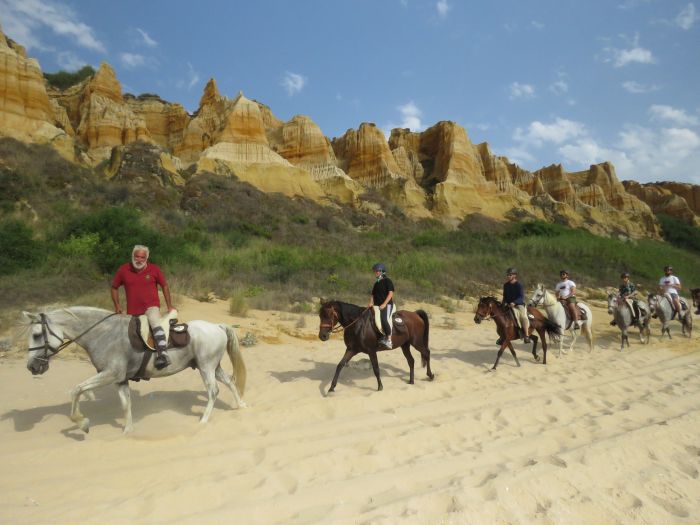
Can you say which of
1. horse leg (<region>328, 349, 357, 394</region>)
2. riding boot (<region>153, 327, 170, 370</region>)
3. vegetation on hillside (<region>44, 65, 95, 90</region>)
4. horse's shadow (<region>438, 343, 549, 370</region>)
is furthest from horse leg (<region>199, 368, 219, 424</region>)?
vegetation on hillside (<region>44, 65, 95, 90</region>)

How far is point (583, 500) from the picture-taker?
339 cm

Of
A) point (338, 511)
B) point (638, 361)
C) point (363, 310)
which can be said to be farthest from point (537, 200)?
point (338, 511)

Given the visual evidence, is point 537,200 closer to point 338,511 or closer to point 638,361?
point 638,361

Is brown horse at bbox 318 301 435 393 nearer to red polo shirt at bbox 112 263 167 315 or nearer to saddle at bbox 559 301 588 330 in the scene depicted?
red polo shirt at bbox 112 263 167 315

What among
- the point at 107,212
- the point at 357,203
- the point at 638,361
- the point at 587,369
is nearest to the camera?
the point at 587,369

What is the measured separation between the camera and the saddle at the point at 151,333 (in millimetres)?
4801

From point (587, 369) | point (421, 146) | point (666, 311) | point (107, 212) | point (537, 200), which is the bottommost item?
point (587, 369)

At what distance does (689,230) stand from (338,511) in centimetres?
7948

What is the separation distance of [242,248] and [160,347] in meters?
17.2

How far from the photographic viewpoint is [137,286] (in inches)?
194

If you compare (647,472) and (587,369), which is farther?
(587,369)

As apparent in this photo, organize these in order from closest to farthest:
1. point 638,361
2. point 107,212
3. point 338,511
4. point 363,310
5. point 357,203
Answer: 1. point 338,511
2. point 363,310
3. point 638,361
4. point 107,212
5. point 357,203

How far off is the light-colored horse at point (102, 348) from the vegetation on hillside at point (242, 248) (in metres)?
5.98

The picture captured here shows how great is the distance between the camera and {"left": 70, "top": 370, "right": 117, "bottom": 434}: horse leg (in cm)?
442
